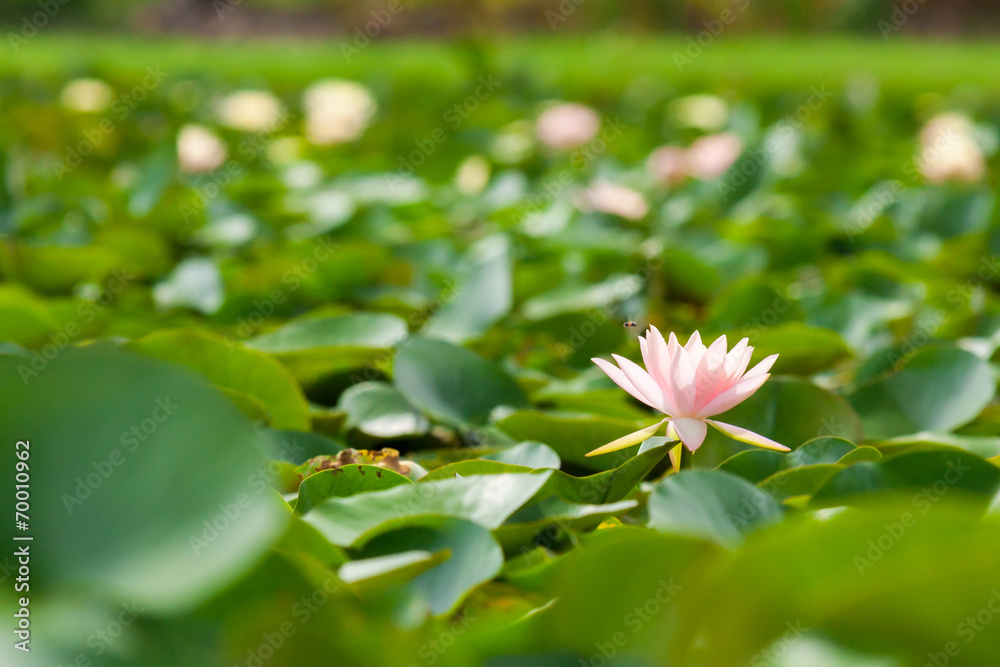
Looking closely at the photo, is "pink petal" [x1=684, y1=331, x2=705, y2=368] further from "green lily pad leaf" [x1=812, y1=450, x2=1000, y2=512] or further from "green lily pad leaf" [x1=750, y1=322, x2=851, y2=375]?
"green lily pad leaf" [x1=750, y1=322, x2=851, y2=375]

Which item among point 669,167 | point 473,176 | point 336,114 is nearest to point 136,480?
point 669,167

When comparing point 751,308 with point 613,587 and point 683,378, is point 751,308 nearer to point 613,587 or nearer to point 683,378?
point 683,378

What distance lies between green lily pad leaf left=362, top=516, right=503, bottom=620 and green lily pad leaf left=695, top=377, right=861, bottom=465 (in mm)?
317

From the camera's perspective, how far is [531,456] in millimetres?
657

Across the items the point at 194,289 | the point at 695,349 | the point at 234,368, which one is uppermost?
the point at 695,349

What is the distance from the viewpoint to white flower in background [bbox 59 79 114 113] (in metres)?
2.40

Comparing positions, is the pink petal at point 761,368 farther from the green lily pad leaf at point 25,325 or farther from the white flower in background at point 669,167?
the white flower in background at point 669,167

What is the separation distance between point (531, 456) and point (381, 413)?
0.71 ft

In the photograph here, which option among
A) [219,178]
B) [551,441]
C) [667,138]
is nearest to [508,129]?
[667,138]

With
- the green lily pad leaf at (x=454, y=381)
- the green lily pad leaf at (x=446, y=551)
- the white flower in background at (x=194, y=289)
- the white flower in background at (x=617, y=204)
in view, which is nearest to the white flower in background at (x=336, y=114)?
the white flower in background at (x=617, y=204)

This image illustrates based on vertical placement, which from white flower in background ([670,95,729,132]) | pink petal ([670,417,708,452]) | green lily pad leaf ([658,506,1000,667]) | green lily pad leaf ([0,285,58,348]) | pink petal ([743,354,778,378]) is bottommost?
white flower in background ([670,95,729,132])

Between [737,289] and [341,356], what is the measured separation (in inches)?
18.5

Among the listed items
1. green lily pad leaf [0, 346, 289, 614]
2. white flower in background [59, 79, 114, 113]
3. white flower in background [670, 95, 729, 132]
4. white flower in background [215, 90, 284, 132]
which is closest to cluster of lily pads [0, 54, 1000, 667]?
green lily pad leaf [0, 346, 289, 614]

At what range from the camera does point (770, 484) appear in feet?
2.02
